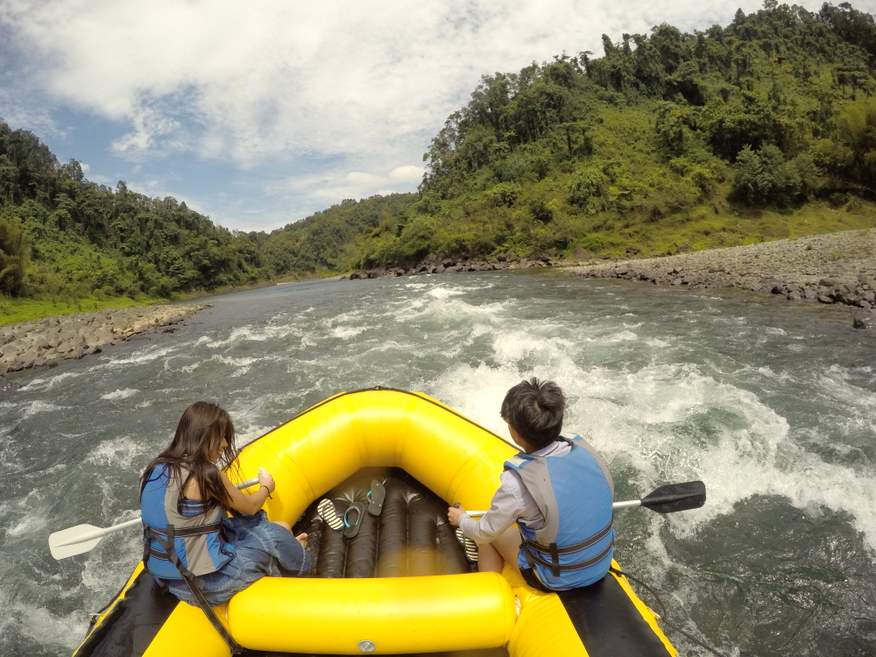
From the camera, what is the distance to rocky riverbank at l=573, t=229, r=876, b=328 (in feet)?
35.1

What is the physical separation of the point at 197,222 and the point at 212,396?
240 feet

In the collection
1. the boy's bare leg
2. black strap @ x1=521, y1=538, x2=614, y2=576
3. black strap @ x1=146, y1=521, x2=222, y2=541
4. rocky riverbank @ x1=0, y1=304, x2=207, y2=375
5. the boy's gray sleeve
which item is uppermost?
rocky riverbank @ x1=0, y1=304, x2=207, y2=375

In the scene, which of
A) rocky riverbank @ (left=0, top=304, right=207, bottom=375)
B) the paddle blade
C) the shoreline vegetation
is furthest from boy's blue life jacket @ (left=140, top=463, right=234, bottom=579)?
rocky riverbank @ (left=0, top=304, right=207, bottom=375)

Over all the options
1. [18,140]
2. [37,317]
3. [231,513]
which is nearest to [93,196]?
[18,140]

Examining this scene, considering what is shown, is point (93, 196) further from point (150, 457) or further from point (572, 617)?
point (572, 617)

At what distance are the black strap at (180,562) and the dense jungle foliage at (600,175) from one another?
32.7 meters

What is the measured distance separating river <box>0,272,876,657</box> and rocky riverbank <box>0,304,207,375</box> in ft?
5.17

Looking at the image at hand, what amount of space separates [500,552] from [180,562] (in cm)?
156

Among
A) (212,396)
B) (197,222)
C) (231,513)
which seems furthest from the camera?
(197,222)

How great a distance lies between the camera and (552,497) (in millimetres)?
1922

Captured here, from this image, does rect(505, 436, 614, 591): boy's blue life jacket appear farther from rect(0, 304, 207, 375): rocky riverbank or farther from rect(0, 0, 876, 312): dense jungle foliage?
rect(0, 0, 876, 312): dense jungle foliage

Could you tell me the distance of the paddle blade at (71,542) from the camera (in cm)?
271

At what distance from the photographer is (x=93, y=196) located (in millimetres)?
59031

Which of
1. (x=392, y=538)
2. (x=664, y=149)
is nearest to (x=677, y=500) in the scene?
(x=392, y=538)
